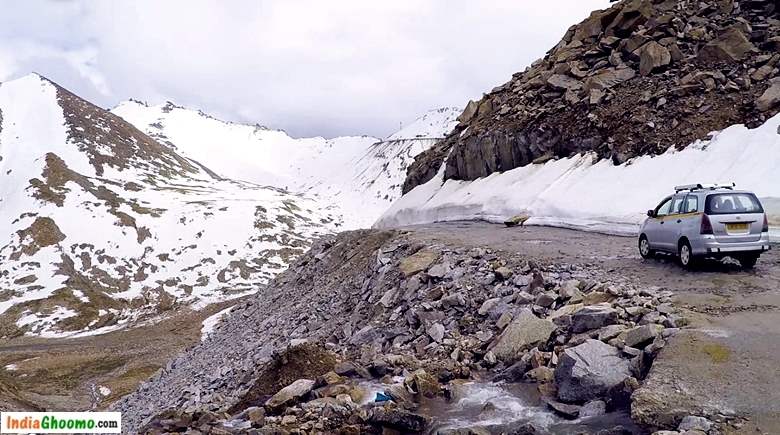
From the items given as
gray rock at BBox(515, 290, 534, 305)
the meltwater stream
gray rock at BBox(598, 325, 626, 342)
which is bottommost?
the meltwater stream

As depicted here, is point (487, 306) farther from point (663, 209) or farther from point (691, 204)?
point (663, 209)

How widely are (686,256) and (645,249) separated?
178 cm

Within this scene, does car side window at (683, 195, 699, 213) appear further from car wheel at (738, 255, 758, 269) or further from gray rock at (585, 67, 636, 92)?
gray rock at (585, 67, 636, 92)

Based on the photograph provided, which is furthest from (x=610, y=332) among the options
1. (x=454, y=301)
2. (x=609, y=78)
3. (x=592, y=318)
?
(x=609, y=78)

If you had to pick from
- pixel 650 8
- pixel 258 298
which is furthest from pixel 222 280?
pixel 650 8

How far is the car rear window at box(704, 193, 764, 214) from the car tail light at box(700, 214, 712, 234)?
0.46 feet

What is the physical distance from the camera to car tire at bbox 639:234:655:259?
45.3 feet

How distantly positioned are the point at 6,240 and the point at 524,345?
84159mm

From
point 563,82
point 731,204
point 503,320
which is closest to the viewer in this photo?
point 503,320

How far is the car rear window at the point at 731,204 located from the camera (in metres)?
11.6

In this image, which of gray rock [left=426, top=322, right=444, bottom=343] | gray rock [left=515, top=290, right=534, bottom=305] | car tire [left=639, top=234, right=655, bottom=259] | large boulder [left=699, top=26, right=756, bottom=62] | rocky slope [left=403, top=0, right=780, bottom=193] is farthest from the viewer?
large boulder [left=699, top=26, right=756, bottom=62]

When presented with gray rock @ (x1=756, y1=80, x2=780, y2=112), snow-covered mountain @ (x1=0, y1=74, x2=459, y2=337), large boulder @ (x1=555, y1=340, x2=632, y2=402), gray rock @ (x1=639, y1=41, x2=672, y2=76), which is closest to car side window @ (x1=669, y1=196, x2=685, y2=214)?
large boulder @ (x1=555, y1=340, x2=632, y2=402)

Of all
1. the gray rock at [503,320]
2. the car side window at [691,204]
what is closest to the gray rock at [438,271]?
the gray rock at [503,320]

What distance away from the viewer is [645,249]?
14008 mm
